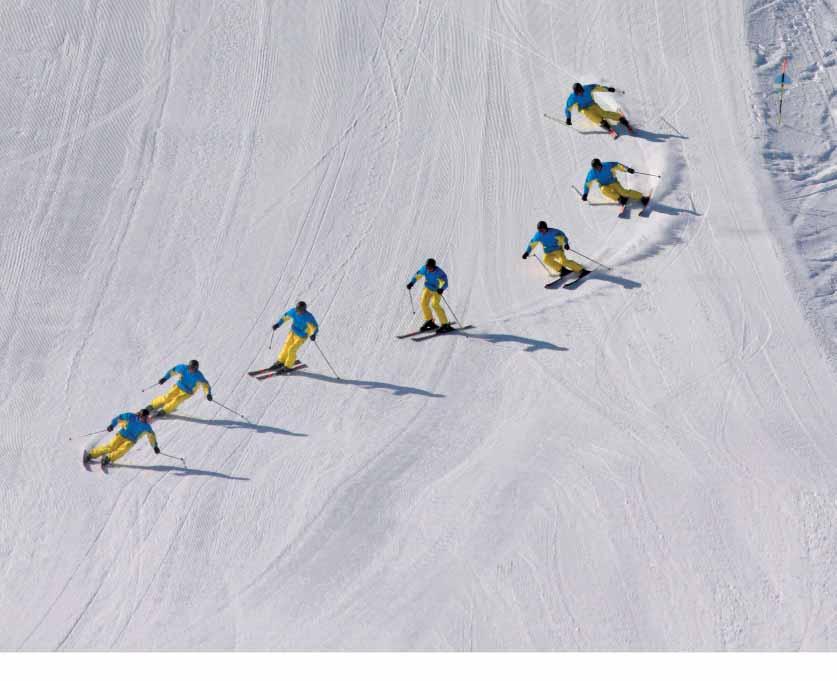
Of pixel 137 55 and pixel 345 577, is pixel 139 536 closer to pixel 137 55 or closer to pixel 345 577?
pixel 345 577

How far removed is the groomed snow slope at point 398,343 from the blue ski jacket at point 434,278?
34.6 inches

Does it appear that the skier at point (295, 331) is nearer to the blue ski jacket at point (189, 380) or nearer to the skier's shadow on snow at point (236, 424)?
the skier's shadow on snow at point (236, 424)

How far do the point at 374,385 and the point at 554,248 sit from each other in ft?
11.9

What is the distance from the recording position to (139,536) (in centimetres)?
1944

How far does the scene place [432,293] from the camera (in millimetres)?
21938

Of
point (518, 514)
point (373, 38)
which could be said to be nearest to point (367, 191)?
point (373, 38)

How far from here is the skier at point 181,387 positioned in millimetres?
20812

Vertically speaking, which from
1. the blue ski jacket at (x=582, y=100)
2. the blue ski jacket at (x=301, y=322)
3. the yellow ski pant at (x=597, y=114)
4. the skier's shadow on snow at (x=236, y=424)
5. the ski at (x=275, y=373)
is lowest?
the skier's shadow on snow at (x=236, y=424)

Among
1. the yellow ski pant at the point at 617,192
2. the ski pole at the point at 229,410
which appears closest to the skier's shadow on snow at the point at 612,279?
the yellow ski pant at the point at 617,192

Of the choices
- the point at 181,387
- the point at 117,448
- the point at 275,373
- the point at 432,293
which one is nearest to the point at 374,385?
the point at 275,373

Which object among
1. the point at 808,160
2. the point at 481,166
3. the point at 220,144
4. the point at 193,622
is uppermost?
the point at 220,144

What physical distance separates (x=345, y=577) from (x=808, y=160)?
1118 centimetres

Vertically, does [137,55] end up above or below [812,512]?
above

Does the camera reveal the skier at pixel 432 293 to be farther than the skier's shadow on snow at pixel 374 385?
Yes
